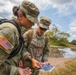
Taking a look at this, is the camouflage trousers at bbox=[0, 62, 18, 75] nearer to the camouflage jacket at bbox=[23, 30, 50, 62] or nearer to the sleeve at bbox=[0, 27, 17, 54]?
the sleeve at bbox=[0, 27, 17, 54]

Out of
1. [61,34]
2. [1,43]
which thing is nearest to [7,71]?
[1,43]

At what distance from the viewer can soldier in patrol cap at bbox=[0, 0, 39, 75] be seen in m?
3.29

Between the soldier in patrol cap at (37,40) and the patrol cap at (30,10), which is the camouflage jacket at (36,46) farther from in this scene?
the patrol cap at (30,10)

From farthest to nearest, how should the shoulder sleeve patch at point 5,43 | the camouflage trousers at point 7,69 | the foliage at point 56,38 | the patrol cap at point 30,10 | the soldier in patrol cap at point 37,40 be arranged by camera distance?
the foliage at point 56,38
the soldier in patrol cap at point 37,40
the patrol cap at point 30,10
the camouflage trousers at point 7,69
the shoulder sleeve patch at point 5,43

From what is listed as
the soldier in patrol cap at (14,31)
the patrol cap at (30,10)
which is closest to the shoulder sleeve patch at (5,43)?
the soldier in patrol cap at (14,31)

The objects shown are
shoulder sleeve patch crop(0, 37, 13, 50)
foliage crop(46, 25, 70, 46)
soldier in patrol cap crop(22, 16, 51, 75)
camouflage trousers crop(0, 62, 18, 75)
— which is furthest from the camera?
foliage crop(46, 25, 70, 46)

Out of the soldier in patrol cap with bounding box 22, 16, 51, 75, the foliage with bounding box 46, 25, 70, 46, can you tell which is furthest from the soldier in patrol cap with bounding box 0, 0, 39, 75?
the foliage with bounding box 46, 25, 70, 46

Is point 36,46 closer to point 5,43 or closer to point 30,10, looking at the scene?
point 30,10

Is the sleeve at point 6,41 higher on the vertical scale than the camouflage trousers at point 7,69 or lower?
higher

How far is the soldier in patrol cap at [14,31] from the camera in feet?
10.8

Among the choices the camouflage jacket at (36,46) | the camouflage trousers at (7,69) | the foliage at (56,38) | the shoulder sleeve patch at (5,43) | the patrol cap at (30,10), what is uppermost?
the patrol cap at (30,10)

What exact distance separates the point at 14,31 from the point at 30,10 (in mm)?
552

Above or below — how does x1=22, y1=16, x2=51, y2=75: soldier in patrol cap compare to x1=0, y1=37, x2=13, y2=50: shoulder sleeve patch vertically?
below

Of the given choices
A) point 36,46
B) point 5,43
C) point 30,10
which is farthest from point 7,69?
point 36,46
